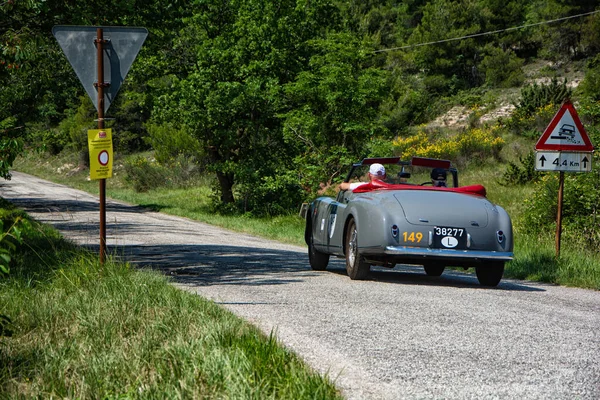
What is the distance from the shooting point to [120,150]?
63.2 meters

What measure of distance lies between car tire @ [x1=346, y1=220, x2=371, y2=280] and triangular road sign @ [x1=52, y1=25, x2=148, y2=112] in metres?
3.22

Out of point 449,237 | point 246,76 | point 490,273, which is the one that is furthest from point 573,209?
point 246,76

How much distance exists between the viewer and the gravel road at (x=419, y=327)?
15.0ft

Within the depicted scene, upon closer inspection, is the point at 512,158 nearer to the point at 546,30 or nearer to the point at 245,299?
the point at 245,299

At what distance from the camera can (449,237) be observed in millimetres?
9133

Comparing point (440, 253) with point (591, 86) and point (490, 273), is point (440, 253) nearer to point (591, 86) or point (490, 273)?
point (490, 273)

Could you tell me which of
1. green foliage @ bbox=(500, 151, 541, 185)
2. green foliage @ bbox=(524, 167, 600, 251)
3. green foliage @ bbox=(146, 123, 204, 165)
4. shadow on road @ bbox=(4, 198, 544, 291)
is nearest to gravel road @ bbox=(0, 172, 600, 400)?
shadow on road @ bbox=(4, 198, 544, 291)

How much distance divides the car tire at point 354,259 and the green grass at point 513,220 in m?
2.93

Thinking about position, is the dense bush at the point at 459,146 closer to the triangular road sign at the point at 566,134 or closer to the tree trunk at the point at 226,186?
the tree trunk at the point at 226,186

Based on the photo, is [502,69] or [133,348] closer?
[133,348]

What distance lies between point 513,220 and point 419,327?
13891 mm

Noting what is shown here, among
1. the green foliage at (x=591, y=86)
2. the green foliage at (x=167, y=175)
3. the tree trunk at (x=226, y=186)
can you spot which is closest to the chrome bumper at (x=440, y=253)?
the tree trunk at (x=226, y=186)

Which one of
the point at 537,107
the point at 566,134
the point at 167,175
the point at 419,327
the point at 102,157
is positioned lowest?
the point at 419,327

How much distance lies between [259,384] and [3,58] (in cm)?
Result: 591
